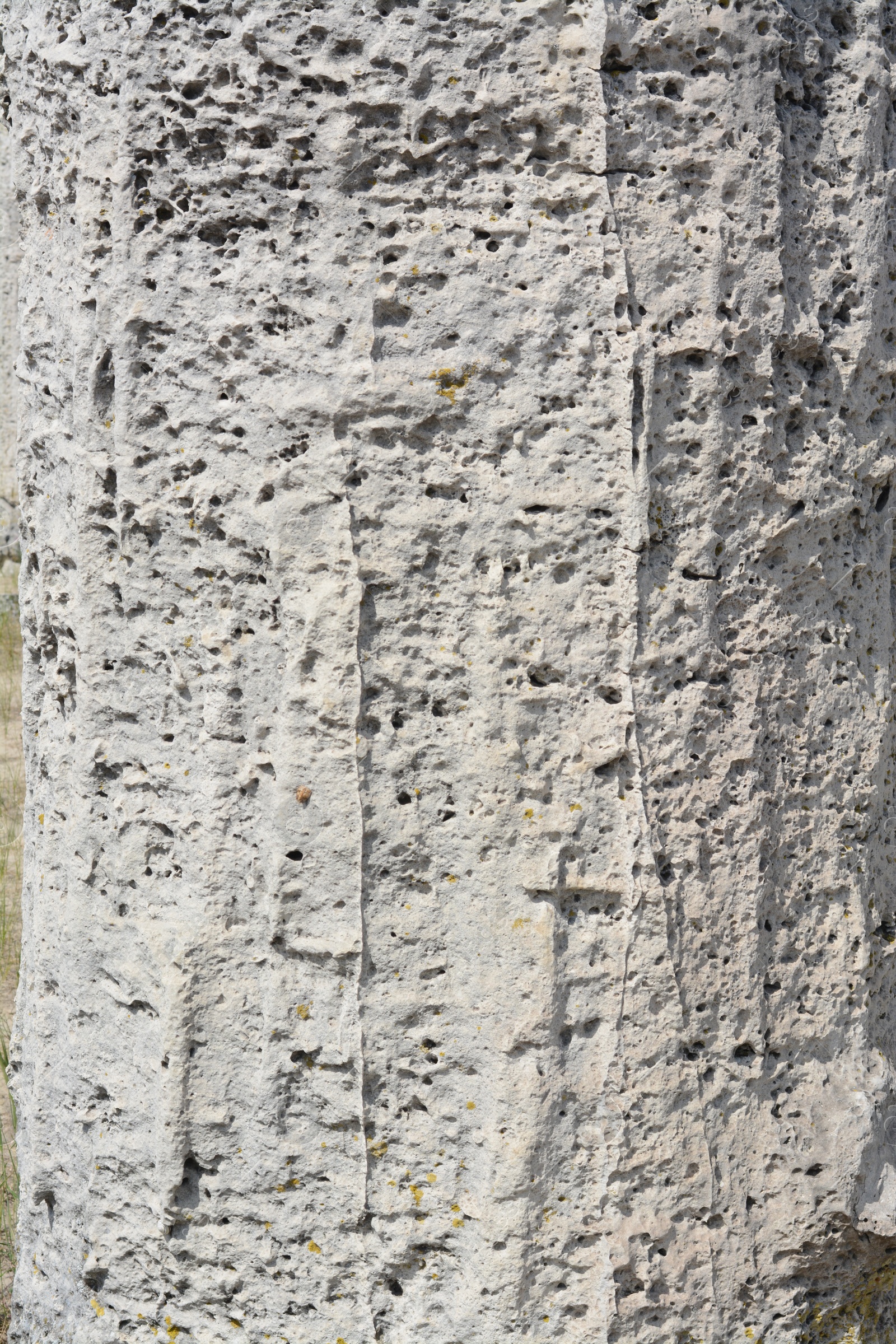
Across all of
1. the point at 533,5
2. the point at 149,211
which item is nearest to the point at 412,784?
the point at 149,211

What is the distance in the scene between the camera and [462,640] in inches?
69.4

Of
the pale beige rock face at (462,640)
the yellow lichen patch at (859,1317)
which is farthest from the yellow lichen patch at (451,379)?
the yellow lichen patch at (859,1317)

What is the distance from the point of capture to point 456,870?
1.79 metres

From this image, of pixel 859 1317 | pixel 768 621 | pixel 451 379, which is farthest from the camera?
pixel 859 1317

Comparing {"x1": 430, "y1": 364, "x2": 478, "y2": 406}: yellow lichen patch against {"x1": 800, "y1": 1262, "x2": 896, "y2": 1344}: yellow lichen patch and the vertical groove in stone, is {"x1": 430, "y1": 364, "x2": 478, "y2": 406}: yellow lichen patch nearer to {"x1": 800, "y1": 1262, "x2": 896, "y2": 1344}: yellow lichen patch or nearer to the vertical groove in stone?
the vertical groove in stone

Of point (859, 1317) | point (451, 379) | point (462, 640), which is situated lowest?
point (859, 1317)

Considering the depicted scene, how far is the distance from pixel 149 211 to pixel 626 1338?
1.78m

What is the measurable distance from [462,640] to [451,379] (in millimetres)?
367

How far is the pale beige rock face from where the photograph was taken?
5.62 ft

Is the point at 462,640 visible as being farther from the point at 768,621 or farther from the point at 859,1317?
the point at 859,1317

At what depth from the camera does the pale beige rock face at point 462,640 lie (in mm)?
1713

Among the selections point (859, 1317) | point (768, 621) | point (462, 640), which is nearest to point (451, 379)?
point (462, 640)

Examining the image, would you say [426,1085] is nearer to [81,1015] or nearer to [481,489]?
[81,1015]

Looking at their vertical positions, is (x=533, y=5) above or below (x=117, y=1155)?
above
